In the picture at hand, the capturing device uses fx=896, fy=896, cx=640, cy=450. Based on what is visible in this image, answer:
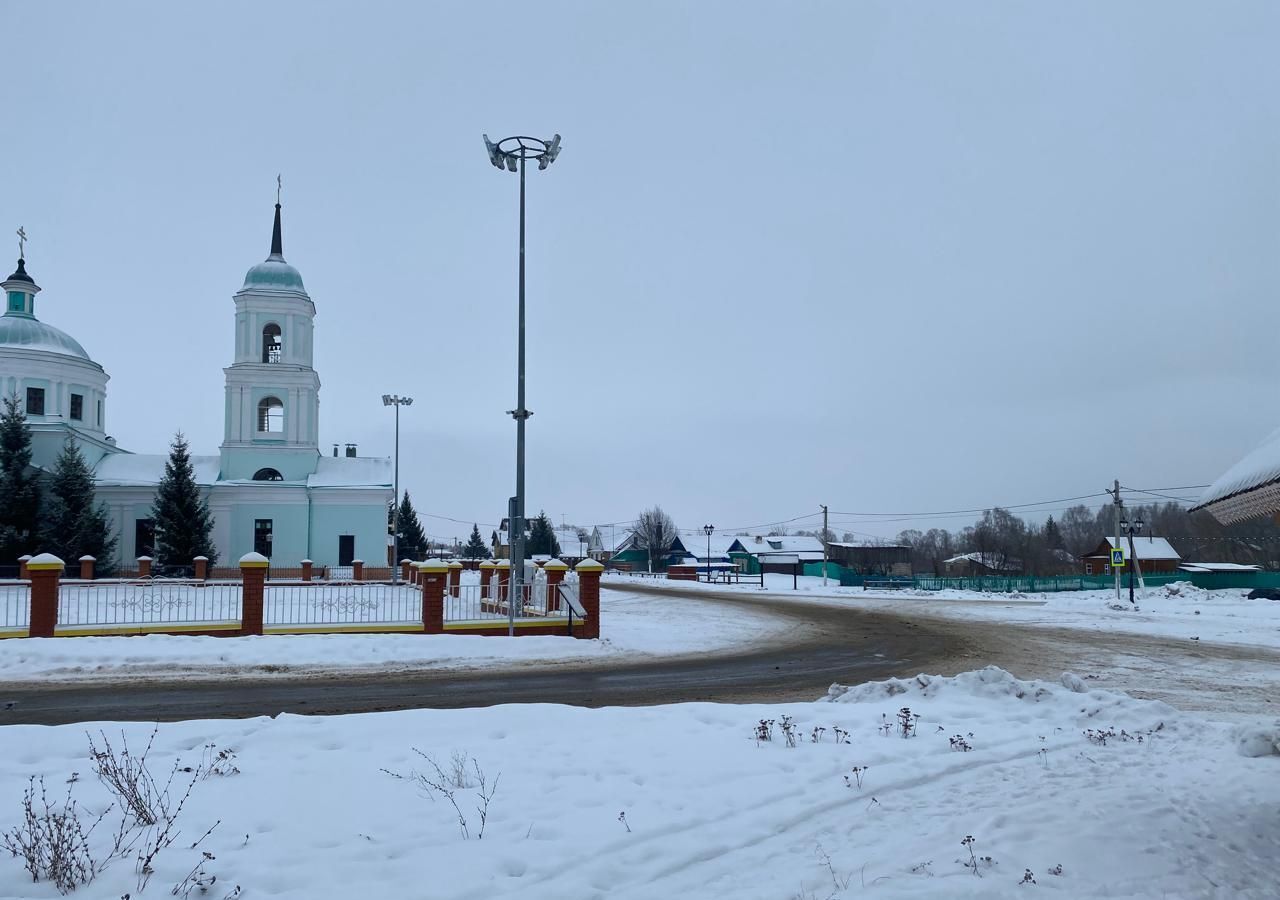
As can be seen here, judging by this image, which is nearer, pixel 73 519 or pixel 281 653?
pixel 281 653

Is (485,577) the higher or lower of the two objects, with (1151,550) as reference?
higher

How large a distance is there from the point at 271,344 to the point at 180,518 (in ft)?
32.9

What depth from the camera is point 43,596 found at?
15500 mm

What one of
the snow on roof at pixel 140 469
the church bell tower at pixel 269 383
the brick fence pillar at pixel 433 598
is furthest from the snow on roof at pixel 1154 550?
the brick fence pillar at pixel 433 598

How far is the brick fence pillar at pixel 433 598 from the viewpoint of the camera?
17.1 metres

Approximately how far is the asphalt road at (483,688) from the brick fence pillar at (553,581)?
4.02m

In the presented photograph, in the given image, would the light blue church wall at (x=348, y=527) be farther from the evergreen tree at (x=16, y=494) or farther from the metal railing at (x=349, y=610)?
the metal railing at (x=349, y=610)

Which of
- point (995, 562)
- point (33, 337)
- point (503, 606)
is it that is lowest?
point (995, 562)

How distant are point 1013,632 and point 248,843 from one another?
21.3 meters

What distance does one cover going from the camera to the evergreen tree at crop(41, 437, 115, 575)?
1447 inches

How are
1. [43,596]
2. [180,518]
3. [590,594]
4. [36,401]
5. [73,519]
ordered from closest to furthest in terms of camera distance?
[43,596] → [590,594] → [73,519] → [180,518] → [36,401]

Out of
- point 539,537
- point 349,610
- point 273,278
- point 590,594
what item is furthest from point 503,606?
point 539,537

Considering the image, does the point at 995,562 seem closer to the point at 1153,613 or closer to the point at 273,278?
the point at 1153,613

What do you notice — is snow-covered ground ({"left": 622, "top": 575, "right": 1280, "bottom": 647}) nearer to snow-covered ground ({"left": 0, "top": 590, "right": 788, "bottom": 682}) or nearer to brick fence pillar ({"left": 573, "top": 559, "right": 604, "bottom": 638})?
snow-covered ground ({"left": 0, "top": 590, "right": 788, "bottom": 682})
